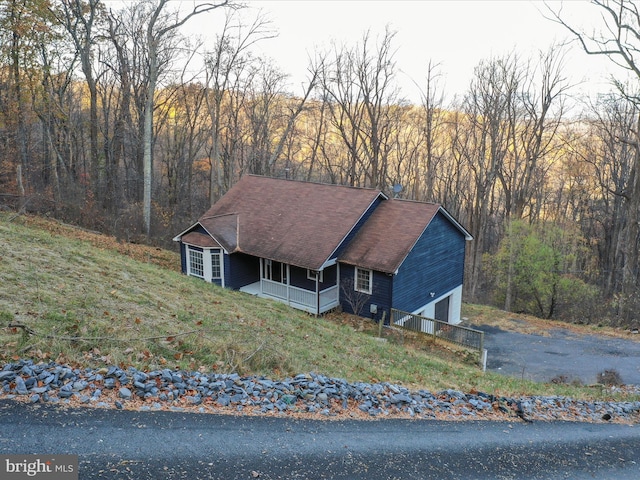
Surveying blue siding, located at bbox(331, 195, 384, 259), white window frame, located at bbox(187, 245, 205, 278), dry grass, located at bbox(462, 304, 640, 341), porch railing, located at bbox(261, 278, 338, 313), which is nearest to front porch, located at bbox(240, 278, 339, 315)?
porch railing, located at bbox(261, 278, 338, 313)

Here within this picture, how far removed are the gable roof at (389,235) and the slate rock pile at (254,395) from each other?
9.18 meters

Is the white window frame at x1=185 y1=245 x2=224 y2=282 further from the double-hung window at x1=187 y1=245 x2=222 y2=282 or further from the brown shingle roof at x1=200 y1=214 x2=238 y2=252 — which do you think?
the brown shingle roof at x1=200 y1=214 x2=238 y2=252

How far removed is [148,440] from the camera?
6188 millimetres

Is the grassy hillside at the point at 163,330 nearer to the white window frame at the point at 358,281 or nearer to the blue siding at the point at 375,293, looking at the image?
the blue siding at the point at 375,293

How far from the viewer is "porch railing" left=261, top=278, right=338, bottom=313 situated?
19766 millimetres

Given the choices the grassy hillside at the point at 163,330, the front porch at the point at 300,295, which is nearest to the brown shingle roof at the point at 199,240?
the front porch at the point at 300,295

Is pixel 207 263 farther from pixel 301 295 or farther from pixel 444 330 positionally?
pixel 444 330

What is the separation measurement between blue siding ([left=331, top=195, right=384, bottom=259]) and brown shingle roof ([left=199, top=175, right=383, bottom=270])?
33 centimetres

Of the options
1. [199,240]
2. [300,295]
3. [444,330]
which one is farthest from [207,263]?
[444,330]

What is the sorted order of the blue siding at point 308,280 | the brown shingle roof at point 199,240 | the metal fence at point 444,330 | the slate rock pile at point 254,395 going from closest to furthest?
the slate rock pile at point 254,395 < the metal fence at point 444,330 < the blue siding at point 308,280 < the brown shingle roof at point 199,240

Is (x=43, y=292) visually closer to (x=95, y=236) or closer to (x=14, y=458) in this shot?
(x=14, y=458)

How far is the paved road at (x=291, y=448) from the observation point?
5797 mm

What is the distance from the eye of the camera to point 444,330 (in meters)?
17.6

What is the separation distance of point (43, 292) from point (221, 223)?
1279cm
